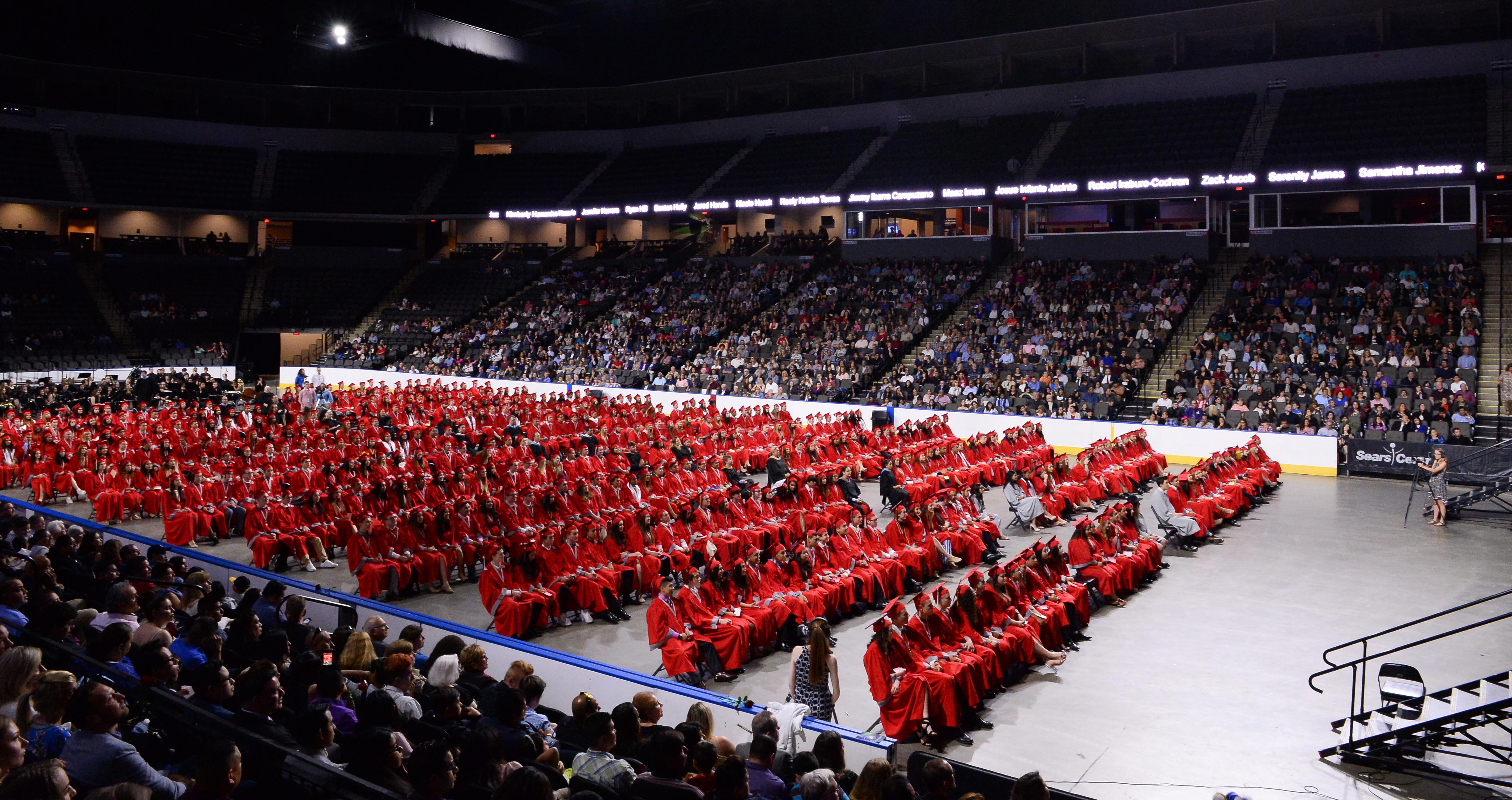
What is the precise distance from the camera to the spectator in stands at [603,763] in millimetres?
5855

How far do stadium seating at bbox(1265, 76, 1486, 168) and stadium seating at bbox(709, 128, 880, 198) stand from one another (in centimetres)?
1780

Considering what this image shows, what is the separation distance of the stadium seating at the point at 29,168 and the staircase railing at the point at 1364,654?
177ft

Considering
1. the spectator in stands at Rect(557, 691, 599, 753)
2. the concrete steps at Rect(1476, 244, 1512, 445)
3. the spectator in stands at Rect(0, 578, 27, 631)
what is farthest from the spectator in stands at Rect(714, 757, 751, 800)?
the concrete steps at Rect(1476, 244, 1512, 445)

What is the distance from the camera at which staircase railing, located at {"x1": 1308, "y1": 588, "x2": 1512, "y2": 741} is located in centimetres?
883

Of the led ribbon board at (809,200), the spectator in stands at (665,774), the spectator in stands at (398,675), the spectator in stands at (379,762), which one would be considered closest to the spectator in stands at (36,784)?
the spectator in stands at (379,762)

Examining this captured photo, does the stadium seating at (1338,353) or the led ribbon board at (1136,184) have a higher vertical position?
the led ribbon board at (1136,184)

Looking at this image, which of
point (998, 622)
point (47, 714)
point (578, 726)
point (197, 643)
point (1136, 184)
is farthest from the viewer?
point (1136, 184)

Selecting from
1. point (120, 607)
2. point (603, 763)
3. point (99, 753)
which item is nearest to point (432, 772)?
point (603, 763)

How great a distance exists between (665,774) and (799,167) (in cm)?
4368

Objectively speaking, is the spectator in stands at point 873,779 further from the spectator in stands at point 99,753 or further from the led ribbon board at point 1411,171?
the led ribbon board at point 1411,171

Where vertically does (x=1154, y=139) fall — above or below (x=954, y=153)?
below

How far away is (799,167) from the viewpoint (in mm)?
47438

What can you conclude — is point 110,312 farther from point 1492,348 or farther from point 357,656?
point 1492,348

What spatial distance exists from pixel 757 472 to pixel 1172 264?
20120 millimetres
